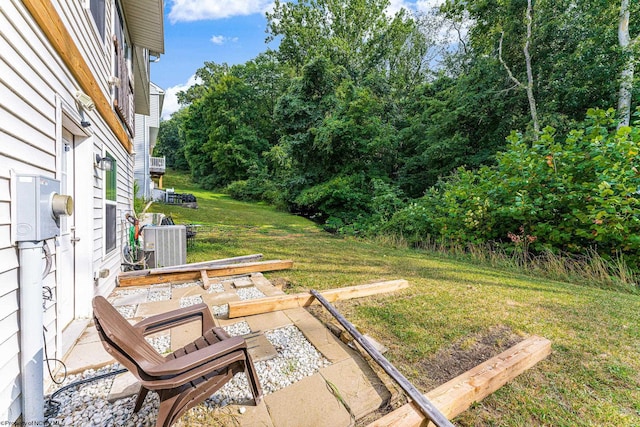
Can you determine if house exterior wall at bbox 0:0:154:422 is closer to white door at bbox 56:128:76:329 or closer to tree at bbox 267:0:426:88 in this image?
white door at bbox 56:128:76:329

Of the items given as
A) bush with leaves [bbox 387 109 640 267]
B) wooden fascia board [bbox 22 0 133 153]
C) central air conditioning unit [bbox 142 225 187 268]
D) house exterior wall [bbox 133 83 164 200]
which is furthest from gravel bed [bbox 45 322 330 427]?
house exterior wall [bbox 133 83 164 200]

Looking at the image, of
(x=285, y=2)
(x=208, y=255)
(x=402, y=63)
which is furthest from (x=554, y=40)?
(x=285, y=2)

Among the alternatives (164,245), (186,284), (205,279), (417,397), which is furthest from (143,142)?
(417,397)

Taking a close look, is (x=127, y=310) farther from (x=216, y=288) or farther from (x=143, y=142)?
(x=143, y=142)

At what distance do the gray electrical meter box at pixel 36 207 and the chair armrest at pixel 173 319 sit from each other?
2.56ft

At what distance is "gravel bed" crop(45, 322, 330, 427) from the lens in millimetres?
1670

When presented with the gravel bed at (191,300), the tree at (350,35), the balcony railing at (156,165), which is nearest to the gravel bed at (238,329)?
the gravel bed at (191,300)

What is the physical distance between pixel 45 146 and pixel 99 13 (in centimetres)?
279

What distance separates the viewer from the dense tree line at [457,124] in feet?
18.4

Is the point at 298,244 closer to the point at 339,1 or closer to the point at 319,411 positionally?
the point at 319,411

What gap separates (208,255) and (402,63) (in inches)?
716

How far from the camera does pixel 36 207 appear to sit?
5.23 feet

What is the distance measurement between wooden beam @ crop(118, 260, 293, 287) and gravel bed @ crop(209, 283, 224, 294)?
1.24 ft

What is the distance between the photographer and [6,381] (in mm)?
1473
